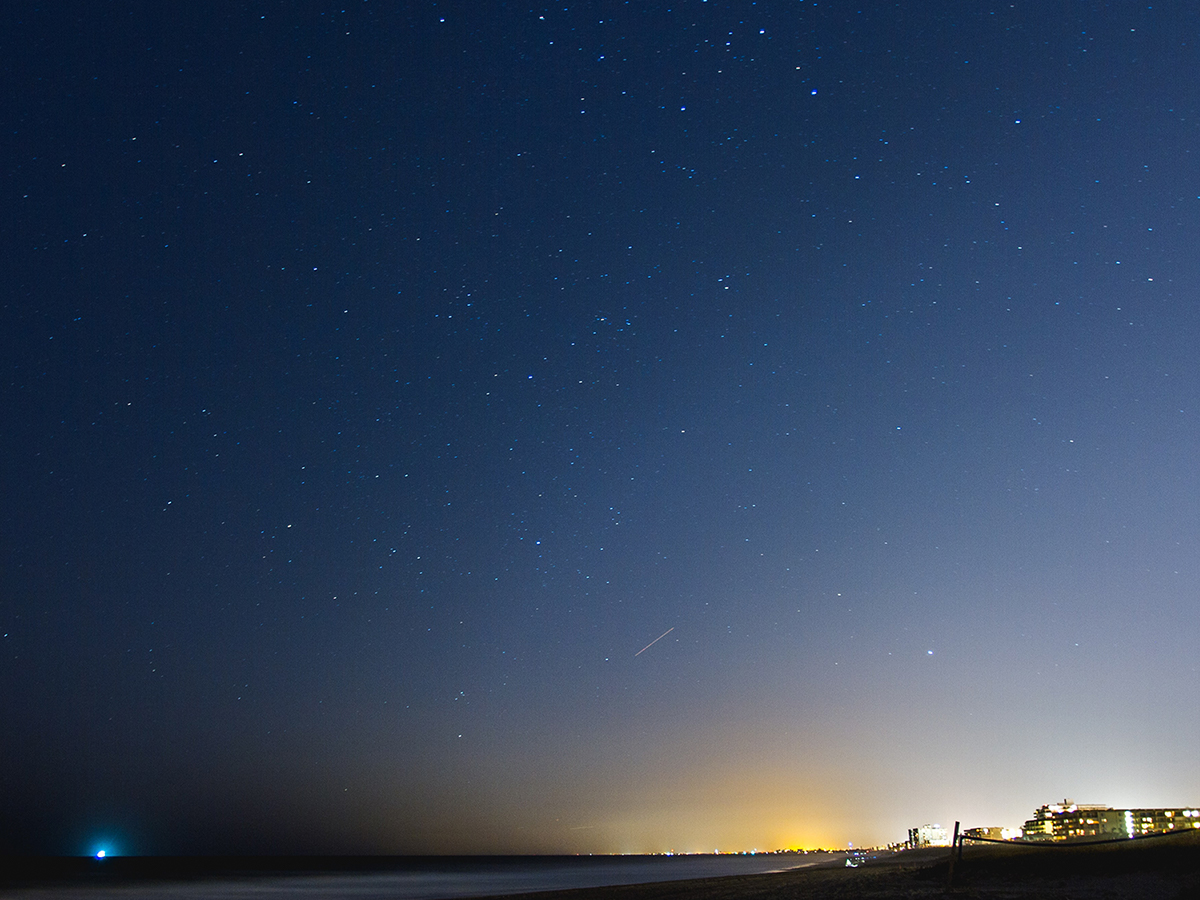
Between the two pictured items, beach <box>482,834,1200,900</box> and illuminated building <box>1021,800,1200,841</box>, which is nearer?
beach <box>482,834,1200,900</box>

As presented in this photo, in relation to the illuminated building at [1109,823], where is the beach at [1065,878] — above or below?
above

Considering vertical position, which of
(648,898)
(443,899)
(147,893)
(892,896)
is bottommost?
(147,893)

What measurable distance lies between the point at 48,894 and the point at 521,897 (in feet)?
114

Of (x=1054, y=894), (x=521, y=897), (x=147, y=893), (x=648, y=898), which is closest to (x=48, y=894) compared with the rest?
(x=147, y=893)

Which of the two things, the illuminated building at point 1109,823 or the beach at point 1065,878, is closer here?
the beach at point 1065,878

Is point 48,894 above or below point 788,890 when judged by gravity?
below

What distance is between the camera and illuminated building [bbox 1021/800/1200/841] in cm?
4866

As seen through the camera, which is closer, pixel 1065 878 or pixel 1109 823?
pixel 1065 878

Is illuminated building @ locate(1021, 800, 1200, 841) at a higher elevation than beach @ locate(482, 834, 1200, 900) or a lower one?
lower

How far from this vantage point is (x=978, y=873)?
1576 centimetres

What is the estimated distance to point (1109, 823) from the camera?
181ft

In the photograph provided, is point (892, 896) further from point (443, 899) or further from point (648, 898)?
point (443, 899)

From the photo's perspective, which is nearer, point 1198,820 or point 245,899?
point 245,899

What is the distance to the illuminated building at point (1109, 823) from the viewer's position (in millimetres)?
48656
